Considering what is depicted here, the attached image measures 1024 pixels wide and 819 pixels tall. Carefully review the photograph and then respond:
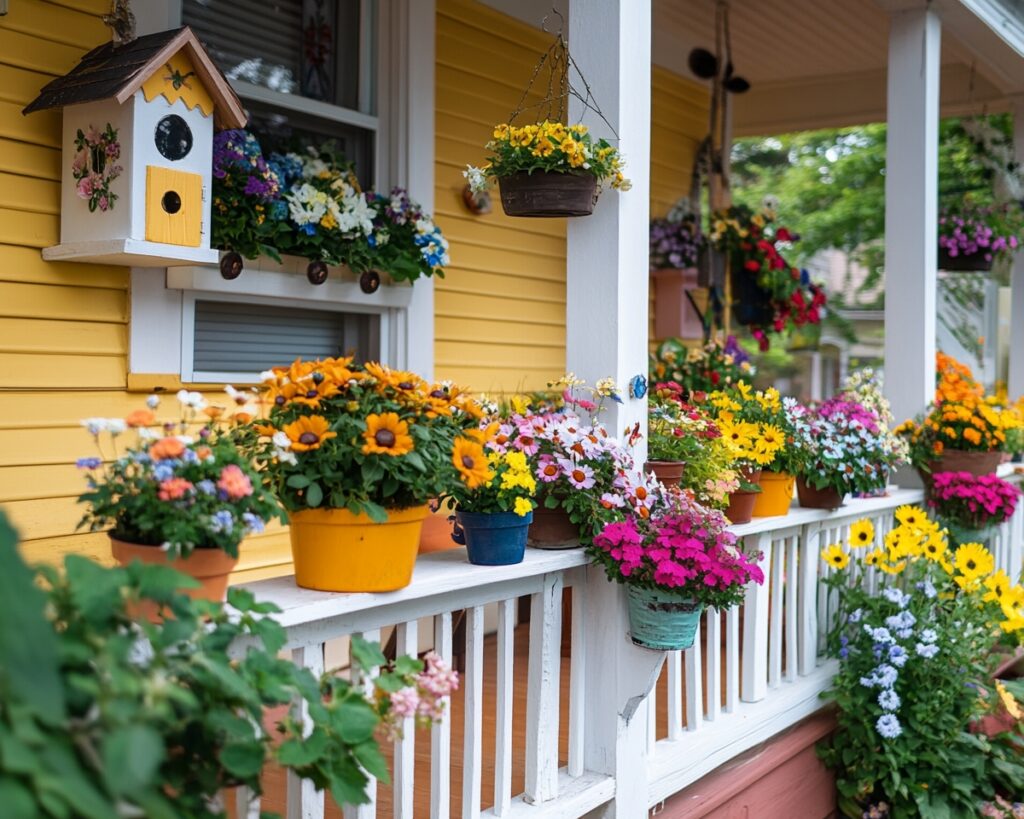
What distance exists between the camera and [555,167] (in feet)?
8.46

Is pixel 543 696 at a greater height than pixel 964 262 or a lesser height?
lesser

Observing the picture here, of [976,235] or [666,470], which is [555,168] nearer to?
[666,470]

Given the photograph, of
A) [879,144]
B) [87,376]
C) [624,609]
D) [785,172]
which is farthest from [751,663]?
[785,172]

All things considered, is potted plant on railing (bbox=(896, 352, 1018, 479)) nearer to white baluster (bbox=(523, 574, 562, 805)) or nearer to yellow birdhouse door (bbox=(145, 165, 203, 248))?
white baluster (bbox=(523, 574, 562, 805))

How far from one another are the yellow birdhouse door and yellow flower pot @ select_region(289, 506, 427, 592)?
1.10 m

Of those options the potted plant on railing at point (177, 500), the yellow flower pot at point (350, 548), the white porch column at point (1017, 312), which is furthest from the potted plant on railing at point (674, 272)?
the potted plant on railing at point (177, 500)

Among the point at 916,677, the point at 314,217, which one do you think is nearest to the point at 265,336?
the point at 314,217

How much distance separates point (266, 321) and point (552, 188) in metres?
1.28

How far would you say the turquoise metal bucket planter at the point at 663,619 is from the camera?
8.05 ft

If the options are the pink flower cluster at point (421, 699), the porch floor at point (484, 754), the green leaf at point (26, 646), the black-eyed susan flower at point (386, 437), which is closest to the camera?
the green leaf at point (26, 646)

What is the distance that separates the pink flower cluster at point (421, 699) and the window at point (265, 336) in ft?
5.10

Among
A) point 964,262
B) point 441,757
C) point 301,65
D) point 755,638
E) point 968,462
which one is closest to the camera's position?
point 441,757

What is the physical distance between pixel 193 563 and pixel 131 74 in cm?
148

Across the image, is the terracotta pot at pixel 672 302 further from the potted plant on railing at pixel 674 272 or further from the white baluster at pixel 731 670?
the white baluster at pixel 731 670
